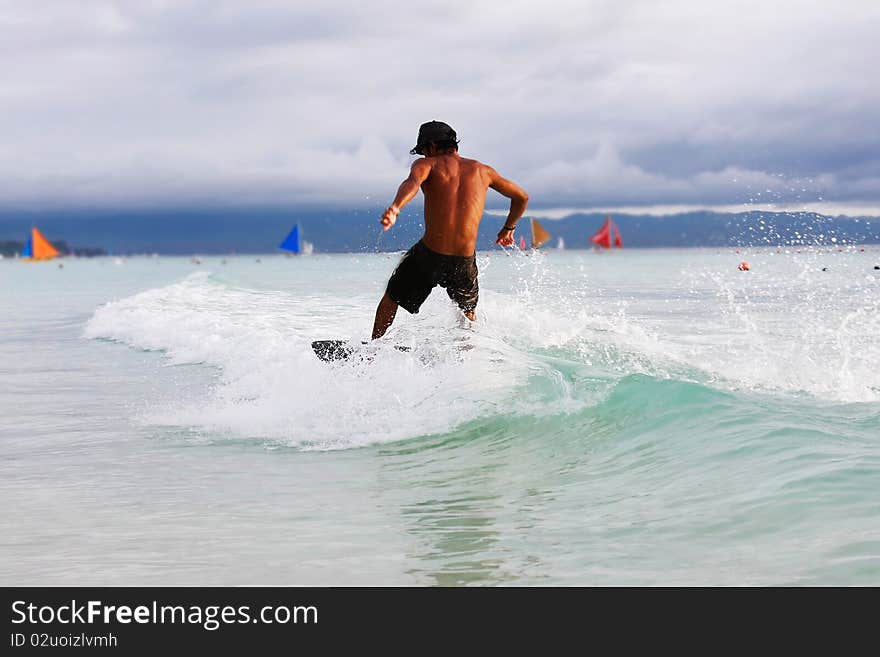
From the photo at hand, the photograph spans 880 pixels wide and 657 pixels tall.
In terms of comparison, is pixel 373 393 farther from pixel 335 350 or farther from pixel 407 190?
pixel 407 190

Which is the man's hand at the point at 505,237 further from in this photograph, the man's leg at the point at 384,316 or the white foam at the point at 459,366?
the man's leg at the point at 384,316

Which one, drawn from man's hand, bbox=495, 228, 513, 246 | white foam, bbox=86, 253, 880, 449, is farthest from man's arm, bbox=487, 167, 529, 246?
white foam, bbox=86, 253, 880, 449

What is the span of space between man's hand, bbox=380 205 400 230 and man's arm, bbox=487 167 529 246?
140 centimetres

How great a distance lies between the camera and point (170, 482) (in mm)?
6621

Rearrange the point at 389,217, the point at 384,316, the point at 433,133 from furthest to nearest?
the point at 384,316, the point at 433,133, the point at 389,217

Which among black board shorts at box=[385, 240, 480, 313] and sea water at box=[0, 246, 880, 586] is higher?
black board shorts at box=[385, 240, 480, 313]

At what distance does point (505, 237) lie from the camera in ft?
30.5

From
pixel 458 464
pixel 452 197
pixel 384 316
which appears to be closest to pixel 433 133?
pixel 452 197

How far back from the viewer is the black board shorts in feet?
28.3

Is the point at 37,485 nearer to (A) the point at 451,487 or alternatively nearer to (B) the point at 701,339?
(A) the point at 451,487

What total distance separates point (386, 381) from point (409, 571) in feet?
13.0

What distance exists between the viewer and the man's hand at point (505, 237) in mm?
9273

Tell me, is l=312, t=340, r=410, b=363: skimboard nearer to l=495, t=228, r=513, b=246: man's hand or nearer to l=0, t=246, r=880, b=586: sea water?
l=0, t=246, r=880, b=586: sea water

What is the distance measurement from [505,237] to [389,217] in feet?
6.65
